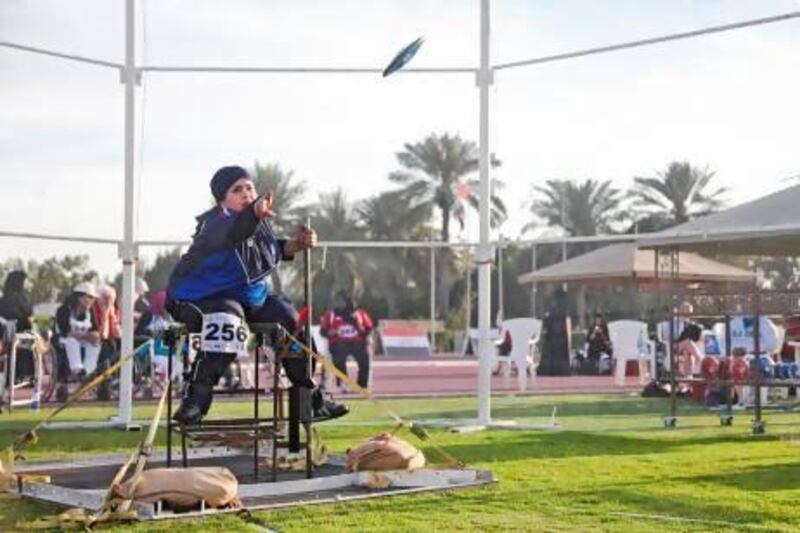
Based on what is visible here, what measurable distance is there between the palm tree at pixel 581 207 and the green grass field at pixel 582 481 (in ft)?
121

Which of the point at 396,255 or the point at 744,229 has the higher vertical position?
the point at 396,255

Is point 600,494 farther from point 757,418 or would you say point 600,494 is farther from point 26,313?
point 26,313

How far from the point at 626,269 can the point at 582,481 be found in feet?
54.6

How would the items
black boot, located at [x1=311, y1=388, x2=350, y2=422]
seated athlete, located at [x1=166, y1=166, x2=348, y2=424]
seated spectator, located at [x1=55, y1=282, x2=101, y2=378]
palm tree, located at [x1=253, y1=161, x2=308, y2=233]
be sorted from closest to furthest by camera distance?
seated athlete, located at [x1=166, y1=166, x2=348, y2=424] < black boot, located at [x1=311, y1=388, x2=350, y2=422] < seated spectator, located at [x1=55, y1=282, x2=101, y2=378] < palm tree, located at [x1=253, y1=161, x2=308, y2=233]

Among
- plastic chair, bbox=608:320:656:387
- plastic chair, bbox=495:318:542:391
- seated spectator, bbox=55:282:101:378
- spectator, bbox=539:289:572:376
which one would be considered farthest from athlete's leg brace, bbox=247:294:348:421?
spectator, bbox=539:289:572:376

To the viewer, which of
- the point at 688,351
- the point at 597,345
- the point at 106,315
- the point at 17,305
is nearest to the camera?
the point at 17,305

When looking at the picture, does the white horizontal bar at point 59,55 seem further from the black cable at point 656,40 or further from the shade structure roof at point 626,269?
the shade structure roof at point 626,269

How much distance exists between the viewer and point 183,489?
5773mm

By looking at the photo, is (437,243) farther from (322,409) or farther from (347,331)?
(347,331)

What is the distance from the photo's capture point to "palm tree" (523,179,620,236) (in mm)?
49625

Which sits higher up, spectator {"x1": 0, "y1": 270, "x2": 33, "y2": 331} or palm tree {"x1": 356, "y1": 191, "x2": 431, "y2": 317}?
palm tree {"x1": 356, "y1": 191, "x2": 431, "y2": 317}

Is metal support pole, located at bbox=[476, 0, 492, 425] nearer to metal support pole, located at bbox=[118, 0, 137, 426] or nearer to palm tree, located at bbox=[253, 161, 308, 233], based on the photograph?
metal support pole, located at bbox=[118, 0, 137, 426]

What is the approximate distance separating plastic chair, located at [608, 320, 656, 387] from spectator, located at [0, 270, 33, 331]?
11177 mm

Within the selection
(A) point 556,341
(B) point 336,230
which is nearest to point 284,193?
(B) point 336,230
